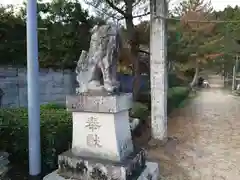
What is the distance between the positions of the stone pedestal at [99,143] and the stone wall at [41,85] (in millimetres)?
4224

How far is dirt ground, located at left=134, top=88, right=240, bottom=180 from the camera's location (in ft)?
11.9

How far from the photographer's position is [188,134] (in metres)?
5.84

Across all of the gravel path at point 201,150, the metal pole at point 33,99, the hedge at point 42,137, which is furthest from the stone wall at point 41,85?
the gravel path at point 201,150

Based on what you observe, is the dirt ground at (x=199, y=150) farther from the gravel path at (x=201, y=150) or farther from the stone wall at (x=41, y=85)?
the stone wall at (x=41, y=85)

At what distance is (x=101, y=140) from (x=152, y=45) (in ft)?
9.41

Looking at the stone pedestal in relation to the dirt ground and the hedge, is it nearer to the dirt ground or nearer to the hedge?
the hedge

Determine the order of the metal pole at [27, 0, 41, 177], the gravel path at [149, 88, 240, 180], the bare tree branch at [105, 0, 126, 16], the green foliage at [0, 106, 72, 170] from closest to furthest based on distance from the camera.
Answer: the metal pole at [27, 0, 41, 177], the green foliage at [0, 106, 72, 170], the gravel path at [149, 88, 240, 180], the bare tree branch at [105, 0, 126, 16]

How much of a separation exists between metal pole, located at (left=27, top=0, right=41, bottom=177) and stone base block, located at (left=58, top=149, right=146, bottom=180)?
0.36m

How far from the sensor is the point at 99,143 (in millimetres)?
2465

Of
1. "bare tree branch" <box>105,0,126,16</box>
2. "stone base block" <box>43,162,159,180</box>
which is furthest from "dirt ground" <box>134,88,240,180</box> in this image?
"bare tree branch" <box>105,0,126,16</box>

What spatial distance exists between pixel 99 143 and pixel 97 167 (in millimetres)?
247

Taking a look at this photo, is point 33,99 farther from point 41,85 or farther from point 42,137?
point 41,85

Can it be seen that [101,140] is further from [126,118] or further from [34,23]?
[34,23]

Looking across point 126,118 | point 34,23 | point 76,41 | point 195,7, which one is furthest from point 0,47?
point 195,7
